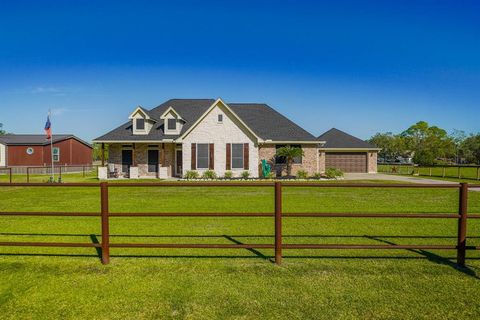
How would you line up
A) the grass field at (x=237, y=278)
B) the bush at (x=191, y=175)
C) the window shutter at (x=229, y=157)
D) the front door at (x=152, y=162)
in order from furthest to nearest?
the front door at (x=152, y=162) → the window shutter at (x=229, y=157) → the bush at (x=191, y=175) → the grass field at (x=237, y=278)

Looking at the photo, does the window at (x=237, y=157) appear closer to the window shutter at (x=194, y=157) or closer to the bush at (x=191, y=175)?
the window shutter at (x=194, y=157)

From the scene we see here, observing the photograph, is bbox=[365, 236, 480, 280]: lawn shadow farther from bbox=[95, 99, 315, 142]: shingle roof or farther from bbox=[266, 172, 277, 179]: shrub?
bbox=[95, 99, 315, 142]: shingle roof

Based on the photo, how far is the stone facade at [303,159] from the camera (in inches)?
1064

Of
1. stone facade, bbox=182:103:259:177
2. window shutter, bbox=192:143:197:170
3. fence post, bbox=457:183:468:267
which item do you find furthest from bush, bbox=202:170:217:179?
fence post, bbox=457:183:468:267

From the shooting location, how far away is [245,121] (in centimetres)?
3030

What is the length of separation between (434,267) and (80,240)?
7138 millimetres

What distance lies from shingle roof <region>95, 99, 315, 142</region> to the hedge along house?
7.10 m

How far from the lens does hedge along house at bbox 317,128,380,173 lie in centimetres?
3472

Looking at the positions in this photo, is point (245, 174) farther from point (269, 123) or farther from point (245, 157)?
point (269, 123)

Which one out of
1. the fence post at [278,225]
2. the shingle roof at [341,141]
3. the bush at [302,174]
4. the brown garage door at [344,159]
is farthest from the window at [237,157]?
the fence post at [278,225]

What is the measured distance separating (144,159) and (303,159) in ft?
43.8

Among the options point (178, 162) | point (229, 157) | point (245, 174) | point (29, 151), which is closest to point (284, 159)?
point (245, 174)

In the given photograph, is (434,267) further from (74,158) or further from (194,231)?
(74,158)

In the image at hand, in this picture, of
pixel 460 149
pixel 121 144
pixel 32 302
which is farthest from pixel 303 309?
pixel 460 149
